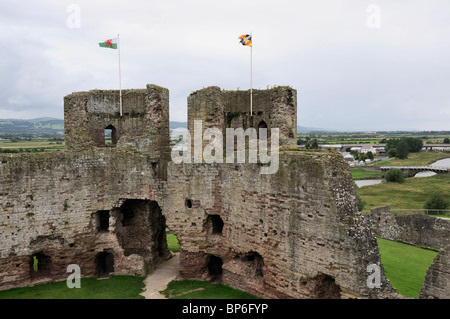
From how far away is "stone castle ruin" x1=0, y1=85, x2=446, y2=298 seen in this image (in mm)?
13414

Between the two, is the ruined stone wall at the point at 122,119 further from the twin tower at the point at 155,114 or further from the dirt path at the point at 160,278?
the dirt path at the point at 160,278

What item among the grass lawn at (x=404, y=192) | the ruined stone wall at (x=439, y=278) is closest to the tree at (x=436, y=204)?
the grass lawn at (x=404, y=192)

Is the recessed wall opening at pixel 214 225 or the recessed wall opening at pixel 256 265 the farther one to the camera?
the recessed wall opening at pixel 214 225

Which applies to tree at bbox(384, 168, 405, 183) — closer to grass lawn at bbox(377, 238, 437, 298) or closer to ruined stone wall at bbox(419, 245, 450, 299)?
grass lawn at bbox(377, 238, 437, 298)

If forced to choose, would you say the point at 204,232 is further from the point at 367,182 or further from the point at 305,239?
the point at 367,182

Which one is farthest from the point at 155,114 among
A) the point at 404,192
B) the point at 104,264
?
the point at 404,192

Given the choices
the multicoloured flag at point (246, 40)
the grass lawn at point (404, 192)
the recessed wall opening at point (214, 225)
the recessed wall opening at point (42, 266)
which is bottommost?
the grass lawn at point (404, 192)

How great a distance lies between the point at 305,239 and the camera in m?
14.1

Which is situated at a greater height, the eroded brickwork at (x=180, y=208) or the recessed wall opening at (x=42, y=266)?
the eroded brickwork at (x=180, y=208)

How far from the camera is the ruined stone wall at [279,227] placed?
1288 cm

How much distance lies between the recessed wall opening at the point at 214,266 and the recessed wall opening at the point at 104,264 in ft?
18.8

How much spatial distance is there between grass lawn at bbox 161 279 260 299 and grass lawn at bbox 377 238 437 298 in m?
9.09
